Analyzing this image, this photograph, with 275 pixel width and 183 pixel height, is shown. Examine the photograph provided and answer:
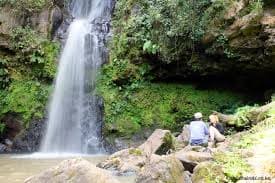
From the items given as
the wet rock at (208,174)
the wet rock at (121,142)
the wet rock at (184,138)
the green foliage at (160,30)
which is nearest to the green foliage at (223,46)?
the green foliage at (160,30)

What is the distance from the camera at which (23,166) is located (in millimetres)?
13062

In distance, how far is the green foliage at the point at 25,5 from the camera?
1938 centimetres

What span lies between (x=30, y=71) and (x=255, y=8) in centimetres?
930

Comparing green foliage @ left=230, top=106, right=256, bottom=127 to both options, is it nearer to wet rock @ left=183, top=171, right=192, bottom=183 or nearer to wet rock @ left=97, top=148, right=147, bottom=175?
wet rock @ left=97, top=148, right=147, bottom=175

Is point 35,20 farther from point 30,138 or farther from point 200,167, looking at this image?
point 200,167

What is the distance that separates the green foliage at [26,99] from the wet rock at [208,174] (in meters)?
11.2

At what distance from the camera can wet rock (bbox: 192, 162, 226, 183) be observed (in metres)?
6.92

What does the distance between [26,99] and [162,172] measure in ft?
36.6

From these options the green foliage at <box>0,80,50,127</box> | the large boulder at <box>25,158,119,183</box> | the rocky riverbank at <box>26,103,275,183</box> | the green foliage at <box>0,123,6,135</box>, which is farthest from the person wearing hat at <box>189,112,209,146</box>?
the green foliage at <box>0,123,6,135</box>

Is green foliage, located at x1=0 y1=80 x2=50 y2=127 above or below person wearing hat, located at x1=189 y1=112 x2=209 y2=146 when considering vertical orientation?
above

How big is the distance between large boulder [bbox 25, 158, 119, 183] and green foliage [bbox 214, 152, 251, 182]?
178cm

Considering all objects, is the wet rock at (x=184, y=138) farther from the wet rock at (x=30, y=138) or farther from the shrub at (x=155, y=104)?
the wet rock at (x=30, y=138)

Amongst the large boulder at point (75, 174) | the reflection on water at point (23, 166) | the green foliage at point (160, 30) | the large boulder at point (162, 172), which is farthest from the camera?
the green foliage at point (160, 30)

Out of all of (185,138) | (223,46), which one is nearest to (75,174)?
(185,138)
